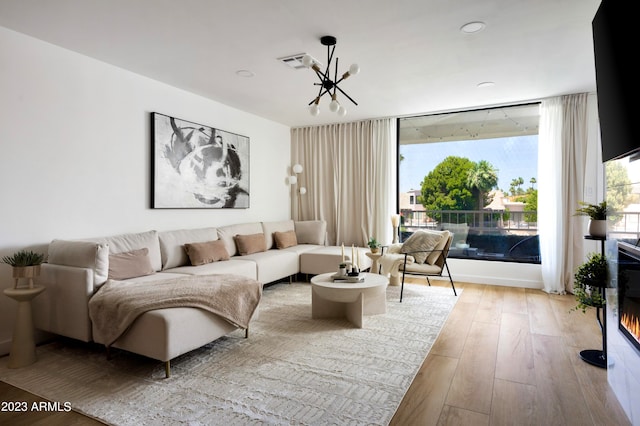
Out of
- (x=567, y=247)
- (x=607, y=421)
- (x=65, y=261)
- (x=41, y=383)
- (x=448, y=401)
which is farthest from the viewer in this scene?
(x=567, y=247)

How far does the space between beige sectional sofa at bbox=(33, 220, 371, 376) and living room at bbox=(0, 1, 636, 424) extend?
27cm

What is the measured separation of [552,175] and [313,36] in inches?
148

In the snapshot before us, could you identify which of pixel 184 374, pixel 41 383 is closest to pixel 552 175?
pixel 184 374

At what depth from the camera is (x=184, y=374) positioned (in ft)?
8.45

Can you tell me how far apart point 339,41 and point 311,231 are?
3.54 metres

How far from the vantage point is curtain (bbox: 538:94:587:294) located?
15.7ft

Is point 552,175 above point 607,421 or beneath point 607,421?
above

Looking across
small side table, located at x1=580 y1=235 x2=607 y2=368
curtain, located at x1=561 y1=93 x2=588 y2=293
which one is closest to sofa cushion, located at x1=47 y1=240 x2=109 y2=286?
small side table, located at x1=580 y1=235 x2=607 y2=368

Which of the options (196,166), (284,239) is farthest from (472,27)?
(284,239)

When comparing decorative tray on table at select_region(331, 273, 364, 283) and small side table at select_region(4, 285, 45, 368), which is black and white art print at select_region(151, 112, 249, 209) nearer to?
small side table at select_region(4, 285, 45, 368)

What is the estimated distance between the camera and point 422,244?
15.8ft

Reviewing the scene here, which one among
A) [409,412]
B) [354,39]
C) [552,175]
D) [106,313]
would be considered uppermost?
[354,39]

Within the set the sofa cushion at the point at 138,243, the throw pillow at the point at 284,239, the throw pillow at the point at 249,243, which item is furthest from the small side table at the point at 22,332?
the throw pillow at the point at 284,239

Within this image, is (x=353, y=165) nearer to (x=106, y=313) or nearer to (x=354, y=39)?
(x=354, y=39)
